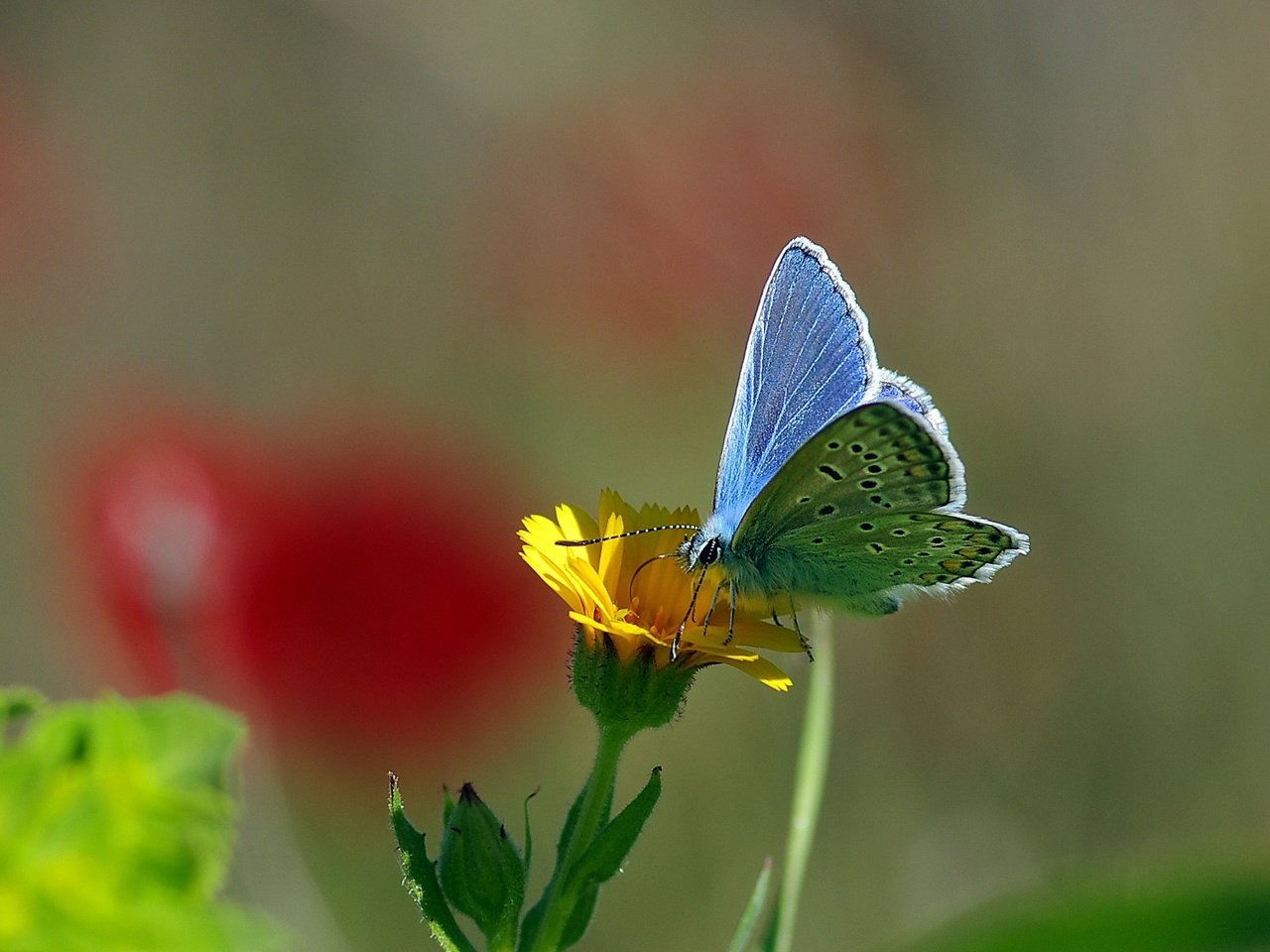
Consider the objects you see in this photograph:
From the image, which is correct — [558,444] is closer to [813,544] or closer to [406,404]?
[406,404]

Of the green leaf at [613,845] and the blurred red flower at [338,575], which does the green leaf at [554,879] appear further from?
the blurred red flower at [338,575]

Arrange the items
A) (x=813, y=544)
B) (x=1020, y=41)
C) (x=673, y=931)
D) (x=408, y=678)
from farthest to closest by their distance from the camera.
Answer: (x=1020, y=41), (x=673, y=931), (x=408, y=678), (x=813, y=544)

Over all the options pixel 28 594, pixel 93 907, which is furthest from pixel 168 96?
pixel 93 907

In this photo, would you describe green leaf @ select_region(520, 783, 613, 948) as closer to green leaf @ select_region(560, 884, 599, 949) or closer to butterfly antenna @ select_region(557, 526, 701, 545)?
green leaf @ select_region(560, 884, 599, 949)

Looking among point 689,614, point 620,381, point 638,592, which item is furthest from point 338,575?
point 620,381

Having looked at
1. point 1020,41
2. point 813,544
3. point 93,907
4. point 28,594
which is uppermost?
point 1020,41

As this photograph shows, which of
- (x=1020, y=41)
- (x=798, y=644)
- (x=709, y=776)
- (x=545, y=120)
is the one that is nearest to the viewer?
(x=798, y=644)

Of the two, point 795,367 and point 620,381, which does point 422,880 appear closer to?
point 795,367
